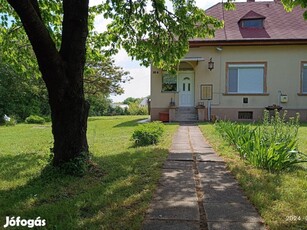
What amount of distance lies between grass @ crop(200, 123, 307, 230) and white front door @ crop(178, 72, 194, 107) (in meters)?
12.6

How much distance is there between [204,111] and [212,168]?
12.2 meters

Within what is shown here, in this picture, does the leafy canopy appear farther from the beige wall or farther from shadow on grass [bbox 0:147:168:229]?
the beige wall

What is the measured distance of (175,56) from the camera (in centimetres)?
A: 812

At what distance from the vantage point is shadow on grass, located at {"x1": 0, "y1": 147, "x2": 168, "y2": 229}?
3.38m

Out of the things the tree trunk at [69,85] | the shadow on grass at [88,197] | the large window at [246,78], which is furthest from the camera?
the large window at [246,78]

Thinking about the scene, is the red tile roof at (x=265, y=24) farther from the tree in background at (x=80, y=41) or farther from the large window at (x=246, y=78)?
the tree in background at (x=80, y=41)

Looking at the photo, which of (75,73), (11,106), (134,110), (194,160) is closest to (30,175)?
(75,73)

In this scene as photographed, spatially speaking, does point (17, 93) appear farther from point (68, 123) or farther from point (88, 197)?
point (88, 197)

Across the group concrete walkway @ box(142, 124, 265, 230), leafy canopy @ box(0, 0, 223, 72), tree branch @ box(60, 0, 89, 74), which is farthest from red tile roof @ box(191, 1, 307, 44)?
concrete walkway @ box(142, 124, 265, 230)

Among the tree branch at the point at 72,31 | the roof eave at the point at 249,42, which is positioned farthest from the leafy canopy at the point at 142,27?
the roof eave at the point at 249,42

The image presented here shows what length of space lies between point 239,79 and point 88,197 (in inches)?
619

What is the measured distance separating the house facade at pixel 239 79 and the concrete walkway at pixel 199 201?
12303 mm

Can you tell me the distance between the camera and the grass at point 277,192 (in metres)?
3.32

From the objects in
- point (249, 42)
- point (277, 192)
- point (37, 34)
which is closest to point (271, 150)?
point (277, 192)
